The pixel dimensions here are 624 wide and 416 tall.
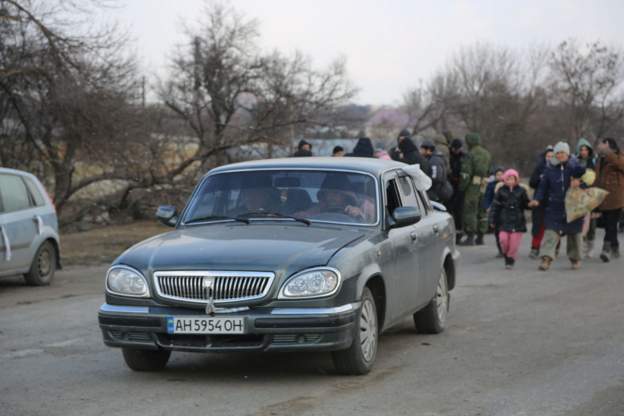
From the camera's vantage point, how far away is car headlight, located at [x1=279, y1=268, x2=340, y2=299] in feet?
Result: 23.4

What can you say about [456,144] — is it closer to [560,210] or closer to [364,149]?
[364,149]

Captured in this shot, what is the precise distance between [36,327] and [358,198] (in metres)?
3.75

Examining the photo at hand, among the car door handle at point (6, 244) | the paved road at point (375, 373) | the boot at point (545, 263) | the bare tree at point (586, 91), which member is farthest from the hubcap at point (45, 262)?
the bare tree at point (586, 91)

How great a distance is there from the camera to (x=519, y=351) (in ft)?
29.2

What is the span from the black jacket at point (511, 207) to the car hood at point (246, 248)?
863cm

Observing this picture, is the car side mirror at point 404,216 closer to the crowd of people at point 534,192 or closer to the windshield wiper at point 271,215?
the windshield wiper at point 271,215

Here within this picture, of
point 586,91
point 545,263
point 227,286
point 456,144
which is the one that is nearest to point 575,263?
point 545,263

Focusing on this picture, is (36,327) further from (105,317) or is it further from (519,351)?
(519,351)

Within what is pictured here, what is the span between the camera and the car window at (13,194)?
14102 millimetres

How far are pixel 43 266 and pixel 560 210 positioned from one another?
289 inches

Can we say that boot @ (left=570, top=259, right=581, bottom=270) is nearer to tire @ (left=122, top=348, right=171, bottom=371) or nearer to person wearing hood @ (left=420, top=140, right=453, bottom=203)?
person wearing hood @ (left=420, top=140, right=453, bottom=203)

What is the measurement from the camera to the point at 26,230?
47.1 ft

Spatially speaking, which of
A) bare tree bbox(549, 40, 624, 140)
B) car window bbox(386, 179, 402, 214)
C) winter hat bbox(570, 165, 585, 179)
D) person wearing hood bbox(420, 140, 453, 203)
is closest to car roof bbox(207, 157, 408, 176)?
car window bbox(386, 179, 402, 214)

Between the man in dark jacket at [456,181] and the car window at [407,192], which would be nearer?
the car window at [407,192]
